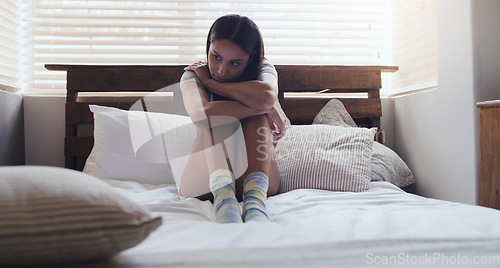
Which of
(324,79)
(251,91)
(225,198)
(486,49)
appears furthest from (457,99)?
(225,198)

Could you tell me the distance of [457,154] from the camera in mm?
1730

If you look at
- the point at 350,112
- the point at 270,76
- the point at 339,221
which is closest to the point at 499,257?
the point at 339,221

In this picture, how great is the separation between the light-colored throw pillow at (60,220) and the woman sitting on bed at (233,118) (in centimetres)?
53

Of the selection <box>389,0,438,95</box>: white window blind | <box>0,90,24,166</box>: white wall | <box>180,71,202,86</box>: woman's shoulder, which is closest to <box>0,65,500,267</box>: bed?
<box>389,0,438,95</box>: white window blind

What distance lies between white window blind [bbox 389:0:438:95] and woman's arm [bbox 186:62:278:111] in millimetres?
1052

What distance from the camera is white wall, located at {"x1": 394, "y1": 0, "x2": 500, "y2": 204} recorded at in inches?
62.8

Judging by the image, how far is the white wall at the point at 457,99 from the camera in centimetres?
159

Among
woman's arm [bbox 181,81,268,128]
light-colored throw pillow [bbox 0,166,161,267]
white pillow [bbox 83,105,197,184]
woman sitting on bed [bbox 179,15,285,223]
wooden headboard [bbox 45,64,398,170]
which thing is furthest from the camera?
wooden headboard [bbox 45,64,398,170]

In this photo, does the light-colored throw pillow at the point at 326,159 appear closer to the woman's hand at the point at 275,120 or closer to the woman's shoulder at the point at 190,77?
the woman's hand at the point at 275,120

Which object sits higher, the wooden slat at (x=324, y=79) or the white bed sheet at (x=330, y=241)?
the wooden slat at (x=324, y=79)

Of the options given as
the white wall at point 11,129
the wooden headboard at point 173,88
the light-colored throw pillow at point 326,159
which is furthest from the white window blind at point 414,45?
the white wall at point 11,129

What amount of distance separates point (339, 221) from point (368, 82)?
1.46 metres

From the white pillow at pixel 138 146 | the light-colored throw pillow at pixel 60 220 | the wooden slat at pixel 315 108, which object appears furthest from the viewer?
the wooden slat at pixel 315 108

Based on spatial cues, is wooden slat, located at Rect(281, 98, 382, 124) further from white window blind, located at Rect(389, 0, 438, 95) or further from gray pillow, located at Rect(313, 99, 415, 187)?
white window blind, located at Rect(389, 0, 438, 95)
